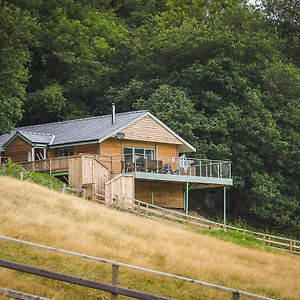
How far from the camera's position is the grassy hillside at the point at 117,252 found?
60.0 ft

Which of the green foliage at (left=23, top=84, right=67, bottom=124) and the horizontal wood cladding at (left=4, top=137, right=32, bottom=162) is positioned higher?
the green foliage at (left=23, top=84, right=67, bottom=124)

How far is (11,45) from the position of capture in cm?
4312

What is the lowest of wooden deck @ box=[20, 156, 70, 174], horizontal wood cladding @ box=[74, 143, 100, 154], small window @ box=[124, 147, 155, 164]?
wooden deck @ box=[20, 156, 70, 174]

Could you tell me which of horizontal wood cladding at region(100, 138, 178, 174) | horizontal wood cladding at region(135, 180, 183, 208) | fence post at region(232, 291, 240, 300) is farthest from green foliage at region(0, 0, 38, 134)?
fence post at region(232, 291, 240, 300)

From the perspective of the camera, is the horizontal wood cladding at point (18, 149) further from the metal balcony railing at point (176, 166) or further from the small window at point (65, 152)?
the metal balcony railing at point (176, 166)

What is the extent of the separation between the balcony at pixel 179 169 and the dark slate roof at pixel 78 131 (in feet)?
8.34

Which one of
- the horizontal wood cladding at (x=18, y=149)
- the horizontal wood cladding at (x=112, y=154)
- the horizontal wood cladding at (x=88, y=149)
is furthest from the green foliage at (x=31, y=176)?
the horizontal wood cladding at (x=18, y=149)

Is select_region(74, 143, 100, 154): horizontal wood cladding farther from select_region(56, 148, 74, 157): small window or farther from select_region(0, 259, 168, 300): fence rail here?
select_region(0, 259, 168, 300): fence rail

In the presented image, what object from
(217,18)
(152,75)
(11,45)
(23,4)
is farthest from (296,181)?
(23,4)

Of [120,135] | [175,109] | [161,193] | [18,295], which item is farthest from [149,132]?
[18,295]

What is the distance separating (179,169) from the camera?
1655 inches

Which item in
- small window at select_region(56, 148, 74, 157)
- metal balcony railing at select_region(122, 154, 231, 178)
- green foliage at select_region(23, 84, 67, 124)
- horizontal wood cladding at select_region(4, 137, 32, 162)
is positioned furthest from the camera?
green foliage at select_region(23, 84, 67, 124)

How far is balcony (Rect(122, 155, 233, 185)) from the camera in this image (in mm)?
40062

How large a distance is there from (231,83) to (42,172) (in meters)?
18.2
